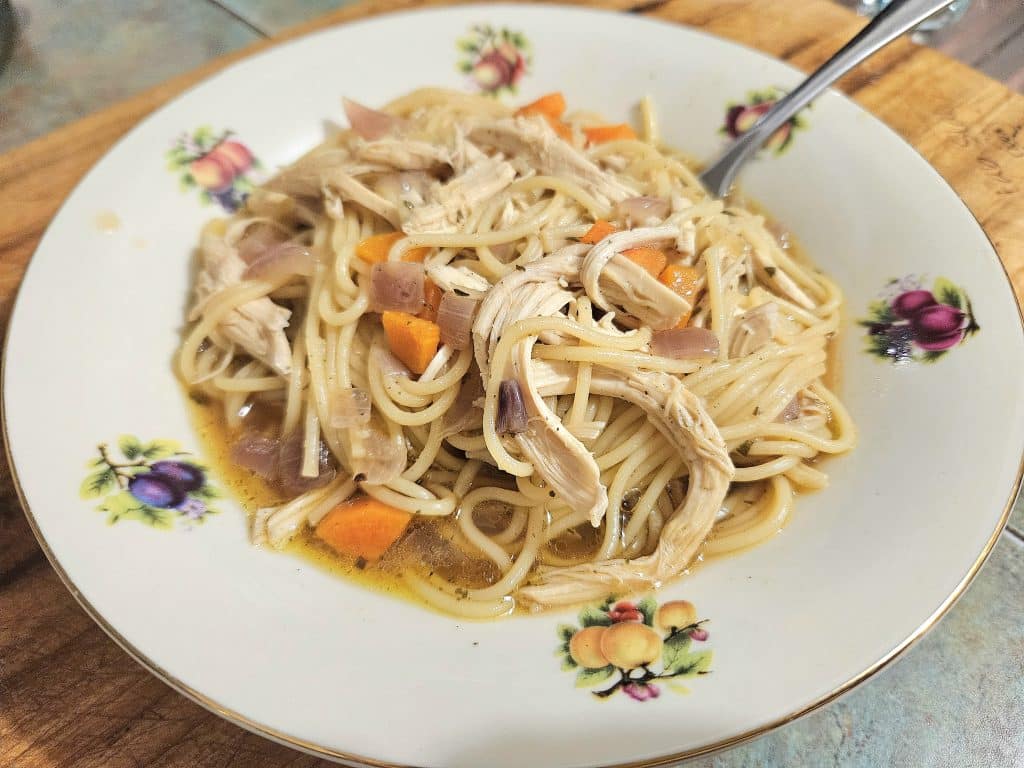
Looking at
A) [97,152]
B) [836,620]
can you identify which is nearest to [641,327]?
[836,620]

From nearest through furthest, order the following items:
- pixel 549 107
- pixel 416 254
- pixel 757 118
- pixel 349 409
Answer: pixel 349 409 < pixel 416 254 < pixel 757 118 < pixel 549 107

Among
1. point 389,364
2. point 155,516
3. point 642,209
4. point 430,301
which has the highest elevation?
point 642,209

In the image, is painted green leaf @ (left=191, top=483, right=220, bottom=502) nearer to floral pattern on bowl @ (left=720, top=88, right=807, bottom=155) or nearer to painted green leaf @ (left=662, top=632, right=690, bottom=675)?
painted green leaf @ (left=662, top=632, right=690, bottom=675)

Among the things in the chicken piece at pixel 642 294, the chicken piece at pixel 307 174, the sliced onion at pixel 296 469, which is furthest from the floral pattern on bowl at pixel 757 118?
the sliced onion at pixel 296 469

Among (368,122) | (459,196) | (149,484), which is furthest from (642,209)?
(149,484)

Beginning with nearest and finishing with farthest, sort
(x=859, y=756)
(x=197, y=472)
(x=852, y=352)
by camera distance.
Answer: (x=859, y=756) → (x=197, y=472) → (x=852, y=352)

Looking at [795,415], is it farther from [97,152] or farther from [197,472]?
[97,152]

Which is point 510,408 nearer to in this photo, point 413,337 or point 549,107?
point 413,337
